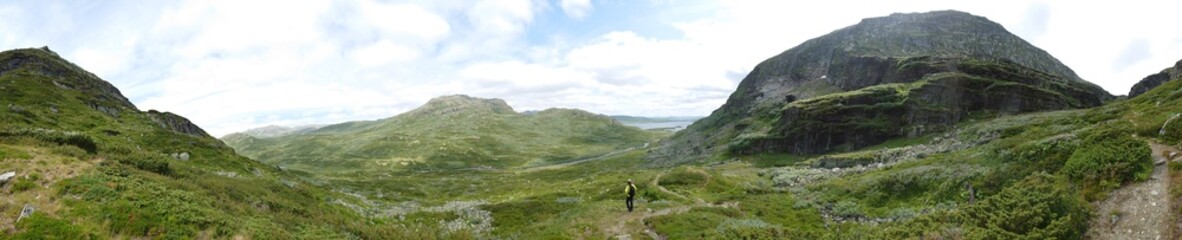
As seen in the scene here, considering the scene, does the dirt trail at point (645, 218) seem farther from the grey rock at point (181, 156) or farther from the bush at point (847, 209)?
the grey rock at point (181, 156)

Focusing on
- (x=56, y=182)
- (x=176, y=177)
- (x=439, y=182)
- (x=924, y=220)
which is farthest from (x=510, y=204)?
(x=439, y=182)

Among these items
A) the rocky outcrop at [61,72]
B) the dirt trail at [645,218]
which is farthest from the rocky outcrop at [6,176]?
the rocky outcrop at [61,72]

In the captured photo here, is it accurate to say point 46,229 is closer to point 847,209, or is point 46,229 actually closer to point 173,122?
point 847,209

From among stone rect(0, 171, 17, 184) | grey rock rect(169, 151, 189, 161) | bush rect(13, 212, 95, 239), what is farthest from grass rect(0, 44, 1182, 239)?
grey rock rect(169, 151, 189, 161)

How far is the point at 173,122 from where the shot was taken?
363 feet

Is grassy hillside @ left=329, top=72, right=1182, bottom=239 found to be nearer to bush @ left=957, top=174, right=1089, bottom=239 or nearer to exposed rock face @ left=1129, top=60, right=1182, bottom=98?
bush @ left=957, top=174, right=1089, bottom=239

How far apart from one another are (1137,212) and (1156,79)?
143m

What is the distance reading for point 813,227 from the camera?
1423 inches

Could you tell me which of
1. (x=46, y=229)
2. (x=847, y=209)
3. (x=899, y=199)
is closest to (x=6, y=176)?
(x=46, y=229)

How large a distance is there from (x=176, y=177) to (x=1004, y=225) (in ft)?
155

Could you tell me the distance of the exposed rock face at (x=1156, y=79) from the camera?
10438 cm

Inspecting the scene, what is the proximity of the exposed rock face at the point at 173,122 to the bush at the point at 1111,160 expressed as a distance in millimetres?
140431

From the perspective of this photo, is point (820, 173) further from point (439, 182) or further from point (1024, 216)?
point (439, 182)

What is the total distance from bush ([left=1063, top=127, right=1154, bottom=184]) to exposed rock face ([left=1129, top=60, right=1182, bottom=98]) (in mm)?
118834
